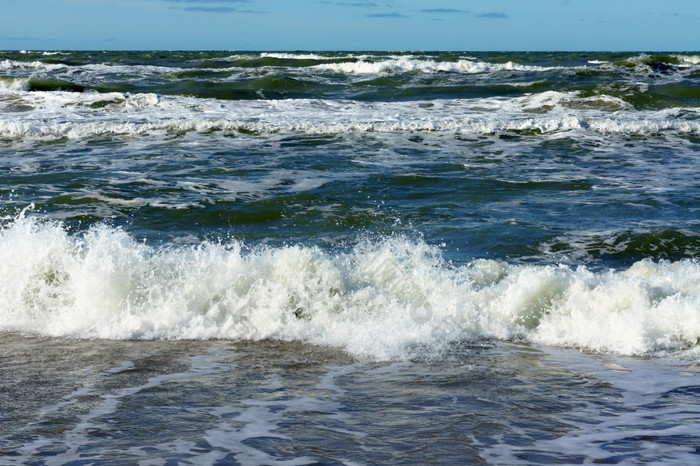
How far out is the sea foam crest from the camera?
592cm

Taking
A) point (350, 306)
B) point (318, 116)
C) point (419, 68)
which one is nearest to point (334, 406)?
point (350, 306)

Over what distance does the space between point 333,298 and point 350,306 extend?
154 mm

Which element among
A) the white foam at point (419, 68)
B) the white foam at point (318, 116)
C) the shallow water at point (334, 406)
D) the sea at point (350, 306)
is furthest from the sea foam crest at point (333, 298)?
the white foam at point (419, 68)

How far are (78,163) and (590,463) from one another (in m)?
11.4

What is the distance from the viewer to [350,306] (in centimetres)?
650

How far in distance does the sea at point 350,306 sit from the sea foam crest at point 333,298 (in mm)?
20

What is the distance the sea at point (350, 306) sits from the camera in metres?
4.09

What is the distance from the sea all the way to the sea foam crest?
0.02 m

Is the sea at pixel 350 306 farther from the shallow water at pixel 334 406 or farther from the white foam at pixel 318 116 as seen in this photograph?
the white foam at pixel 318 116

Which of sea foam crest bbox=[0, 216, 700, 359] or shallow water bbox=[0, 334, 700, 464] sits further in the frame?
sea foam crest bbox=[0, 216, 700, 359]

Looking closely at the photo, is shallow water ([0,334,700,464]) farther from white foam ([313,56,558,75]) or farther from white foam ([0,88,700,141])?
white foam ([313,56,558,75])

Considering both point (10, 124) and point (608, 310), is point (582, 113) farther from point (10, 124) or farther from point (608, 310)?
point (608, 310)

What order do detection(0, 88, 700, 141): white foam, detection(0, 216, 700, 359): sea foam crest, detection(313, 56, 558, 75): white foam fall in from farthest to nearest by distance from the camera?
detection(313, 56, 558, 75): white foam < detection(0, 88, 700, 141): white foam < detection(0, 216, 700, 359): sea foam crest

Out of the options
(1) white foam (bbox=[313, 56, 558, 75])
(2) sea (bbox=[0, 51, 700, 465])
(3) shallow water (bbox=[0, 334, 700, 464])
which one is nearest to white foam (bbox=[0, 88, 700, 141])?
(2) sea (bbox=[0, 51, 700, 465])
